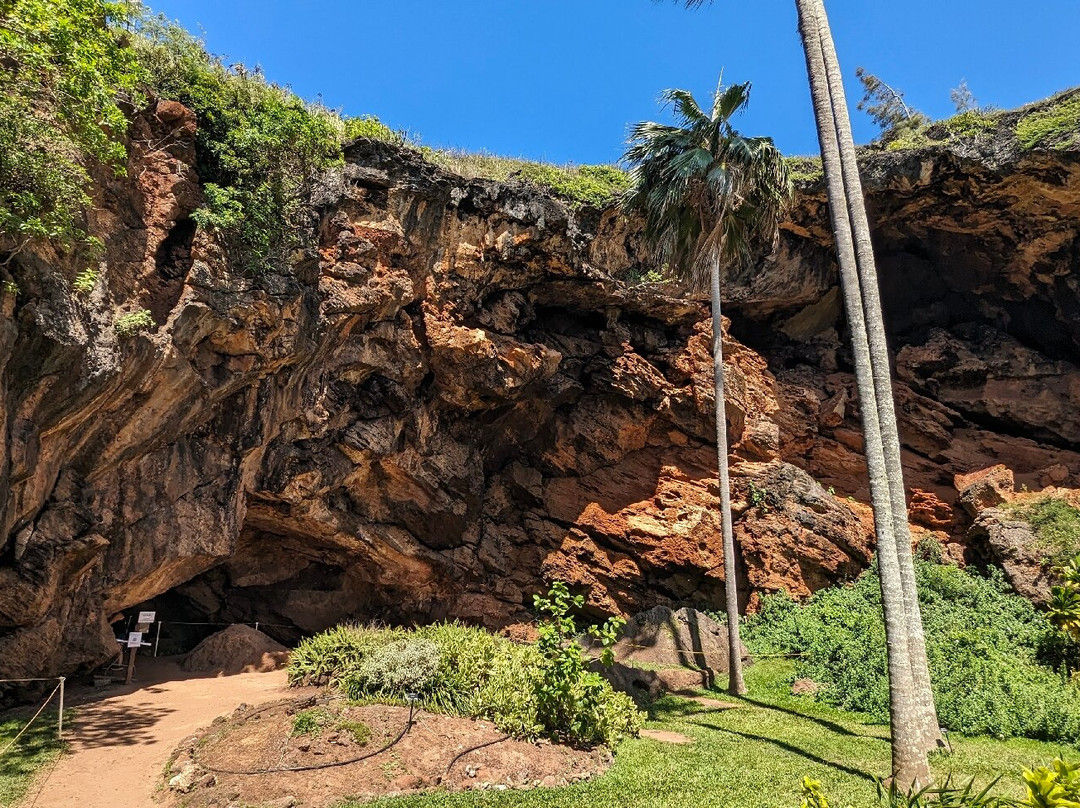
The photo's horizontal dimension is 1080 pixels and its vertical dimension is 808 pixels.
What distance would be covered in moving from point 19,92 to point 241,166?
4.61m

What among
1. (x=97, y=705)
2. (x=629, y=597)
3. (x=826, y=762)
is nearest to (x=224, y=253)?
(x=97, y=705)

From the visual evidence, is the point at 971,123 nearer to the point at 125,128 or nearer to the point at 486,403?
the point at 486,403

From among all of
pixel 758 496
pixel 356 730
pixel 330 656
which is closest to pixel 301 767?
pixel 356 730

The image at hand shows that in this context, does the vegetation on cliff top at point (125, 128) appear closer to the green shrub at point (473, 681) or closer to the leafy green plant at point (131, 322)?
the leafy green plant at point (131, 322)

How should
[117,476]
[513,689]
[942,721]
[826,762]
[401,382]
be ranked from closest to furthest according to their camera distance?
[826,762] < [513,689] < [942,721] < [117,476] < [401,382]

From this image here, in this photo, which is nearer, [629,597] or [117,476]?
[117,476]

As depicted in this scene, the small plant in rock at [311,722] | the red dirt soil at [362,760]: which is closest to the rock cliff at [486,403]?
the red dirt soil at [362,760]

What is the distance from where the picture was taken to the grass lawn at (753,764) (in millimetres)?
7035

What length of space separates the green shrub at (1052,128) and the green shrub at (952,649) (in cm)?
1171

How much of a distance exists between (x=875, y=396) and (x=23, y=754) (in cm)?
1333

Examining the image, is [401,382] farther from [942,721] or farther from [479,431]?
[942,721]

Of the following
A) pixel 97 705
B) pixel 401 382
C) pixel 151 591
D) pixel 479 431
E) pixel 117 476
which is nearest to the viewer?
pixel 97 705

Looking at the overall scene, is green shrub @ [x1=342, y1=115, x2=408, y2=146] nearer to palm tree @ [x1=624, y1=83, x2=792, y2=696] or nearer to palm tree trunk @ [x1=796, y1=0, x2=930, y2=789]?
palm tree @ [x1=624, y1=83, x2=792, y2=696]

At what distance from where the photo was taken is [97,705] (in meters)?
11.9
